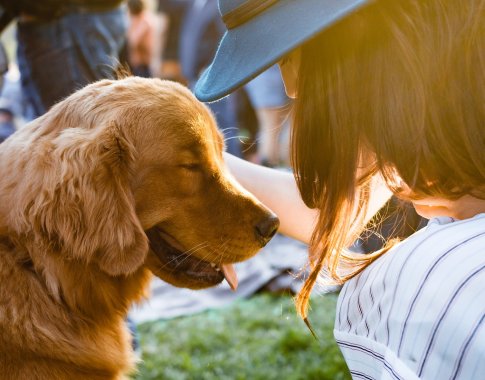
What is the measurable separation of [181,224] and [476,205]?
114cm

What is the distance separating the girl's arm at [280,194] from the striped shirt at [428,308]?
1118 mm

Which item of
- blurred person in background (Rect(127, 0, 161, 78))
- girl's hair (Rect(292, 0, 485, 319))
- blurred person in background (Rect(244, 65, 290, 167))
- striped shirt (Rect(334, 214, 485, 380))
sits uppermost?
girl's hair (Rect(292, 0, 485, 319))

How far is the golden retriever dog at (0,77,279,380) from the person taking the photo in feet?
7.22

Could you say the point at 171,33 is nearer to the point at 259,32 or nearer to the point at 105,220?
the point at 105,220

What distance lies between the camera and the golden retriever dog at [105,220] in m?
2.20

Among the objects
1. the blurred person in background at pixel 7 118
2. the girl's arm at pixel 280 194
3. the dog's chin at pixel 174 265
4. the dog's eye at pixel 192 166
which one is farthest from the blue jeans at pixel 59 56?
the blurred person in background at pixel 7 118

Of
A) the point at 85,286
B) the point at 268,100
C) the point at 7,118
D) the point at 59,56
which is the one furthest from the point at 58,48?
the point at 268,100

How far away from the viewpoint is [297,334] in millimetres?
Result: 4129

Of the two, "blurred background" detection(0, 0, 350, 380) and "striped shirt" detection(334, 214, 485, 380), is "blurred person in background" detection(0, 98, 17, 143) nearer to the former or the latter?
"blurred background" detection(0, 0, 350, 380)

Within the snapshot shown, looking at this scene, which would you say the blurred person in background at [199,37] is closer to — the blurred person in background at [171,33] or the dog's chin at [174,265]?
the blurred person in background at [171,33]

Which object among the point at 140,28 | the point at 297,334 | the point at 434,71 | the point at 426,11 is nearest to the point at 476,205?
the point at 434,71

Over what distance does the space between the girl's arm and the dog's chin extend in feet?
1.48

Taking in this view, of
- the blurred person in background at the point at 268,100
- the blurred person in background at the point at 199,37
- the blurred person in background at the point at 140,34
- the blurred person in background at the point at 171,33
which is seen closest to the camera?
the blurred person in background at the point at 140,34

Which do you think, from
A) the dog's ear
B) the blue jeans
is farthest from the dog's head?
the blue jeans
